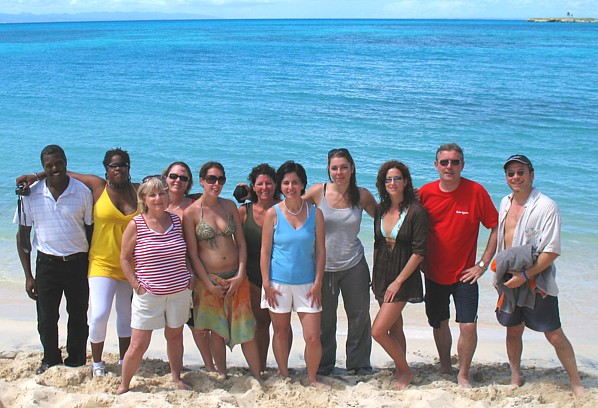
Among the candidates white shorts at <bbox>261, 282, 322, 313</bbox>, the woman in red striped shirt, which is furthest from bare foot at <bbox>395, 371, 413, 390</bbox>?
the woman in red striped shirt

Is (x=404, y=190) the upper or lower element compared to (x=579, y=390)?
upper

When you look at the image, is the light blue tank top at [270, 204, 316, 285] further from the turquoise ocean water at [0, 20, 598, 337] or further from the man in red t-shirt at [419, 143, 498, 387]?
the turquoise ocean water at [0, 20, 598, 337]

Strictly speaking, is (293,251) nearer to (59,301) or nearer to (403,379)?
(403,379)

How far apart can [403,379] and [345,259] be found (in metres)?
1.01

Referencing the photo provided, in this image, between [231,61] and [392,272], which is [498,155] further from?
[231,61]

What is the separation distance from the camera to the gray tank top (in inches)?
195

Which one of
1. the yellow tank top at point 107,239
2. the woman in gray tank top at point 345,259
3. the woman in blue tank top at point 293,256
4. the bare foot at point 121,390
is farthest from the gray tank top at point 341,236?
the bare foot at point 121,390

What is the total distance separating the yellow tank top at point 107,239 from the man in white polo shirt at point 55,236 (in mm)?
105

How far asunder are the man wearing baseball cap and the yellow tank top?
2737mm

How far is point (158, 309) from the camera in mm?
4637

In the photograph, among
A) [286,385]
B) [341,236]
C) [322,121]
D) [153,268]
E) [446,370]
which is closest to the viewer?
[153,268]

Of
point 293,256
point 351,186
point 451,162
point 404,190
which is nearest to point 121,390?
point 293,256

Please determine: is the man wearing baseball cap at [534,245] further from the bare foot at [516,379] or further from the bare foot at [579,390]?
the bare foot at [516,379]

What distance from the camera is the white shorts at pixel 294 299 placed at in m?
4.78
